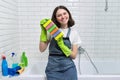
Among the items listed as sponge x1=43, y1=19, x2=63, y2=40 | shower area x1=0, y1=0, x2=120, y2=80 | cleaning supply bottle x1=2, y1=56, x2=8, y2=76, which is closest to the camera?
sponge x1=43, y1=19, x2=63, y2=40

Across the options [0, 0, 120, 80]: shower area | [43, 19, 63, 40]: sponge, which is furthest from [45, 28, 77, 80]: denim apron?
[0, 0, 120, 80]: shower area

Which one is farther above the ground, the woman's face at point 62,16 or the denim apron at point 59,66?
the woman's face at point 62,16

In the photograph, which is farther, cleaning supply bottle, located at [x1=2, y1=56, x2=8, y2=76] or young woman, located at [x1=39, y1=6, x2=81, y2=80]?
cleaning supply bottle, located at [x1=2, y1=56, x2=8, y2=76]

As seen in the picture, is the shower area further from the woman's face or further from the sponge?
the sponge

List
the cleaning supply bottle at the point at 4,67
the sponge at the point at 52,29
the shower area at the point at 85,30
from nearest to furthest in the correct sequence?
the sponge at the point at 52,29 → the cleaning supply bottle at the point at 4,67 → the shower area at the point at 85,30

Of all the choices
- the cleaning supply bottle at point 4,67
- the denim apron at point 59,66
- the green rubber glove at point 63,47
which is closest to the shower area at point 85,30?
the cleaning supply bottle at point 4,67

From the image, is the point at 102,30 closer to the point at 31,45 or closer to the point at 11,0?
the point at 31,45

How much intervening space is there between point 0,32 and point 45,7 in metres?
0.87

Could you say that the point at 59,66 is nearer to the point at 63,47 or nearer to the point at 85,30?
the point at 63,47

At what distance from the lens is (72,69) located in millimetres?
1636

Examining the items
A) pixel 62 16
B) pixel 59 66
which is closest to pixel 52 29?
pixel 62 16

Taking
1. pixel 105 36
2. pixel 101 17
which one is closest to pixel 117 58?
pixel 105 36

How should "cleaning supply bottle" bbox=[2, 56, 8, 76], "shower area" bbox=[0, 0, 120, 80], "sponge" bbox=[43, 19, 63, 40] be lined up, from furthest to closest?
"shower area" bbox=[0, 0, 120, 80], "cleaning supply bottle" bbox=[2, 56, 8, 76], "sponge" bbox=[43, 19, 63, 40]

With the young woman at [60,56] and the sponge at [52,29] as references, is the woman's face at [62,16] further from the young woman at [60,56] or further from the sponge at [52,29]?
the sponge at [52,29]
